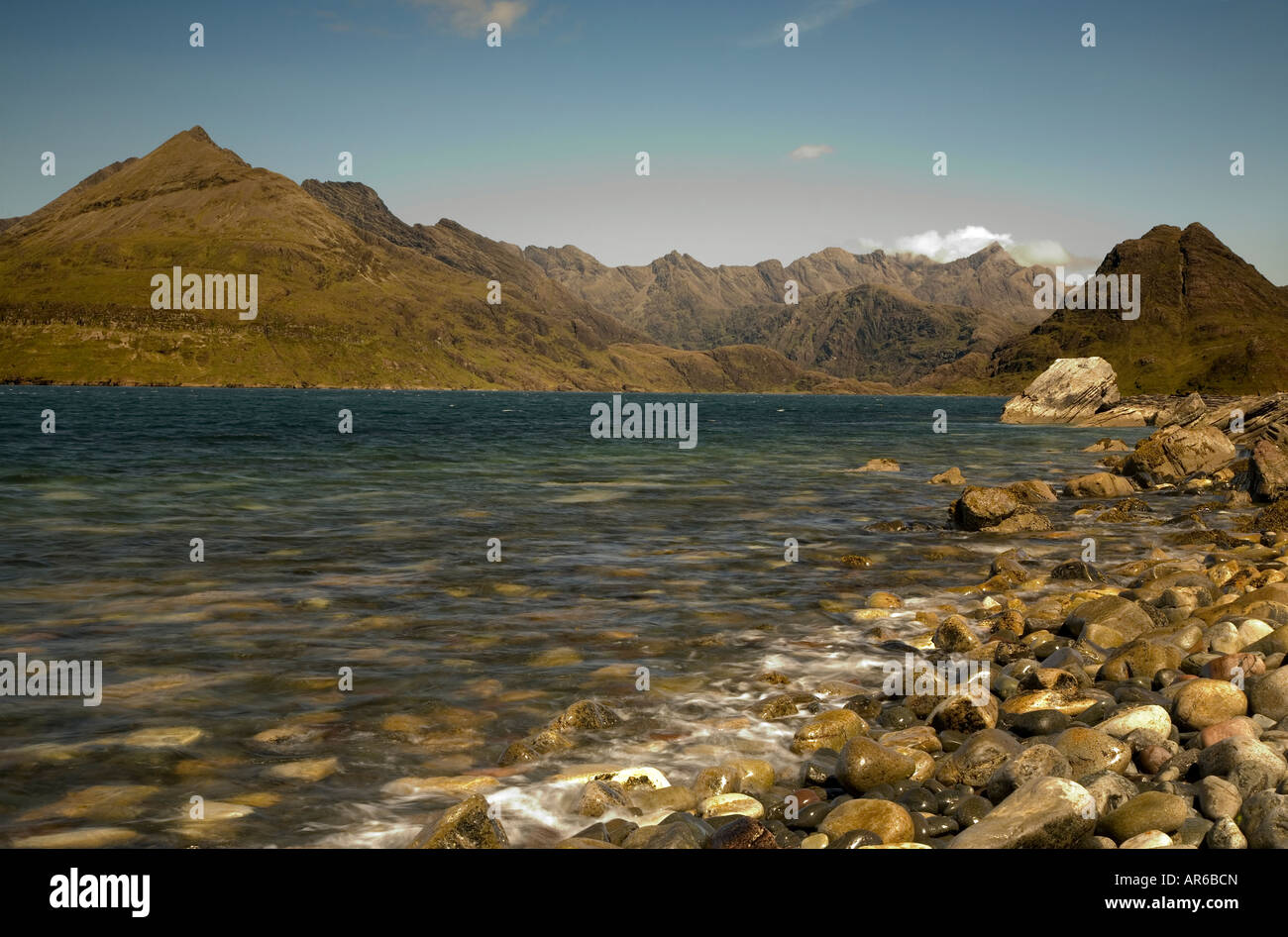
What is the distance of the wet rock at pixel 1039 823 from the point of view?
23.7 feet

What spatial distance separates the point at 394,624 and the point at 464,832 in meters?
9.08

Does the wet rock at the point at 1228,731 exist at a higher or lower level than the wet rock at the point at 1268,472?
lower

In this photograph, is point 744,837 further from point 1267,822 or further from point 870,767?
point 1267,822

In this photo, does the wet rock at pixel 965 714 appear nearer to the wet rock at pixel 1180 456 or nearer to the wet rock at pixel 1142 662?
the wet rock at pixel 1142 662

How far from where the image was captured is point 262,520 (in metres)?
28.0

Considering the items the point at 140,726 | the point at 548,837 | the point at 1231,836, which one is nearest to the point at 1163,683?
the point at 1231,836

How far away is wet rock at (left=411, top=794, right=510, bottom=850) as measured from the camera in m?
7.71

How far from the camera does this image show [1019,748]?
9.55 metres

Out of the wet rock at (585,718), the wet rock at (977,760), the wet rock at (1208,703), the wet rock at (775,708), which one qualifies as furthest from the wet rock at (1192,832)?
the wet rock at (585,718)

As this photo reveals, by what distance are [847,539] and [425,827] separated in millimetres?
20787

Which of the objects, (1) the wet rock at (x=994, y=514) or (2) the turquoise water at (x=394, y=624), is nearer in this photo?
(2) the turquoise water at (x=394, y=624)

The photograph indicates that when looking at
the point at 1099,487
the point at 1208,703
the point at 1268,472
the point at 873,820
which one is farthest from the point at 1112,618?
the point at 1099,487

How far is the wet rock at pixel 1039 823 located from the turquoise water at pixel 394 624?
3.32m

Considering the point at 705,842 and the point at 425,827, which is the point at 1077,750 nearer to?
the point at 705,842
